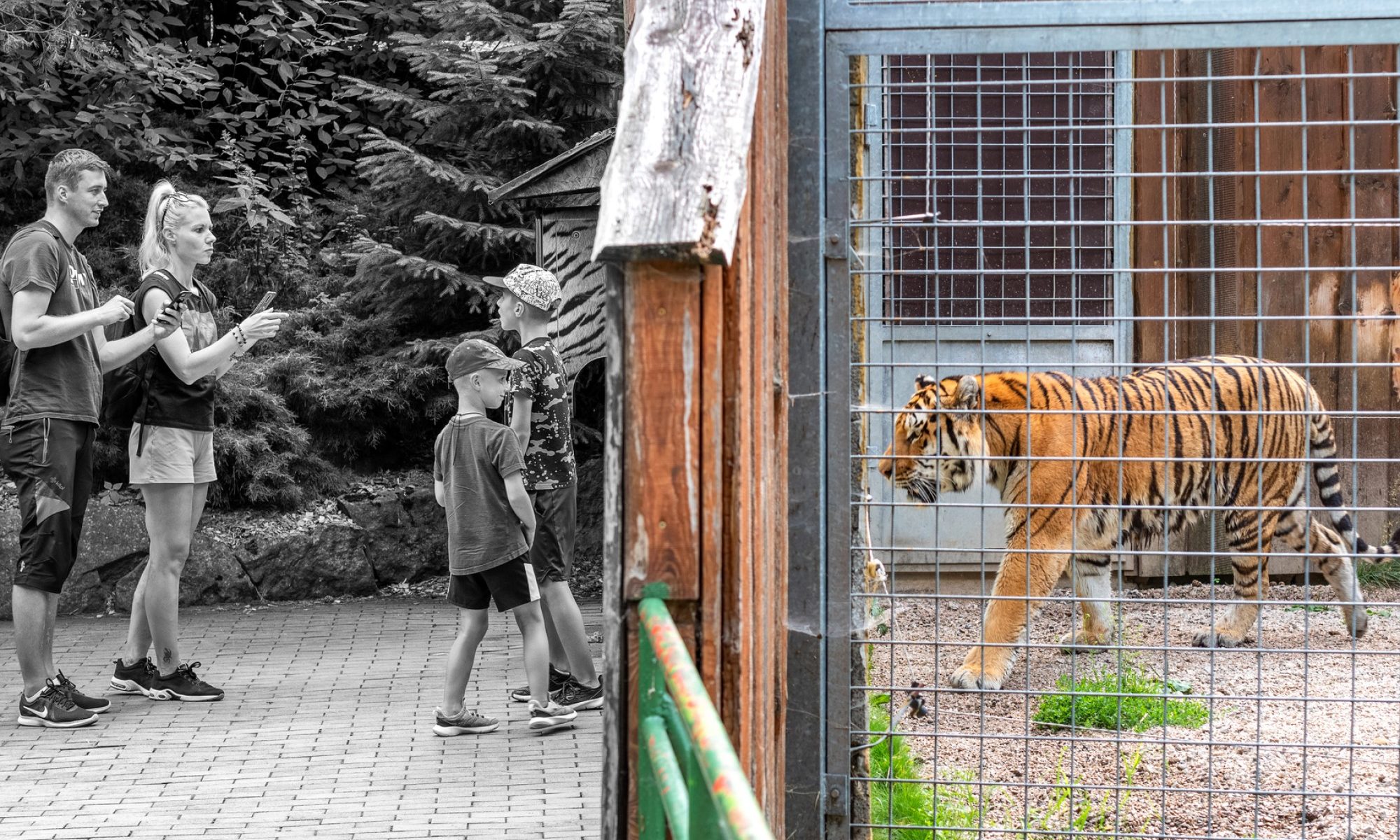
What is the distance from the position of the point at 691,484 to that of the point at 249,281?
320 inches

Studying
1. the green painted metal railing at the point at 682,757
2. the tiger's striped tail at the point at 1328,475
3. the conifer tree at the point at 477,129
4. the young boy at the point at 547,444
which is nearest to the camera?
the green painted metal railing at the point at 682,757

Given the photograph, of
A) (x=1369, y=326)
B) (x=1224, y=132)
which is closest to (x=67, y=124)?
(x=1224, y=132)

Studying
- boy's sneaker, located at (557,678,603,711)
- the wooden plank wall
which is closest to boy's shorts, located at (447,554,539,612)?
boy's sneaker, located at (557,678,603,711)

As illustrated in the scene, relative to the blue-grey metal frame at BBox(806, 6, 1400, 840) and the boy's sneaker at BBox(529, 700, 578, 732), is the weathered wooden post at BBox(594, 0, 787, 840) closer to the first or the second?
the blue-grey metal frame at BBox(806, 6, 1400, 840)

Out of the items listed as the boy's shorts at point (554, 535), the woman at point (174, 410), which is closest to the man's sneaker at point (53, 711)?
the woman at point (174, 410)

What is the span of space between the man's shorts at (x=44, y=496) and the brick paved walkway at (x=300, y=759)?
65 centimetres

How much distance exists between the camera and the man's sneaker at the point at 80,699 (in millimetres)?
5242

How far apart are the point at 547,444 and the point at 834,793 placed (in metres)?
2.44

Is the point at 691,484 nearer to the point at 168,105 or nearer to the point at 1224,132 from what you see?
the point at 1224,132

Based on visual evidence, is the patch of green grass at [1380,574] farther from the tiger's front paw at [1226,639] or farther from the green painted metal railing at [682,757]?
the green painted metal railing at [682,757]

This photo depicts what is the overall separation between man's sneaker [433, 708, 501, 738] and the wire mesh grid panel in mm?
1557

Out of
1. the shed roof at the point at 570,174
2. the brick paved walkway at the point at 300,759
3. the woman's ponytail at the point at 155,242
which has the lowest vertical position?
the brick paved walkway at the point at 300,759

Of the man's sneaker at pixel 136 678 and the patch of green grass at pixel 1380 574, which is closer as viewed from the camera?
the man's sneaker at pixel 136 678

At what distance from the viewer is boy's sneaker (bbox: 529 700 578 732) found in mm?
5027
